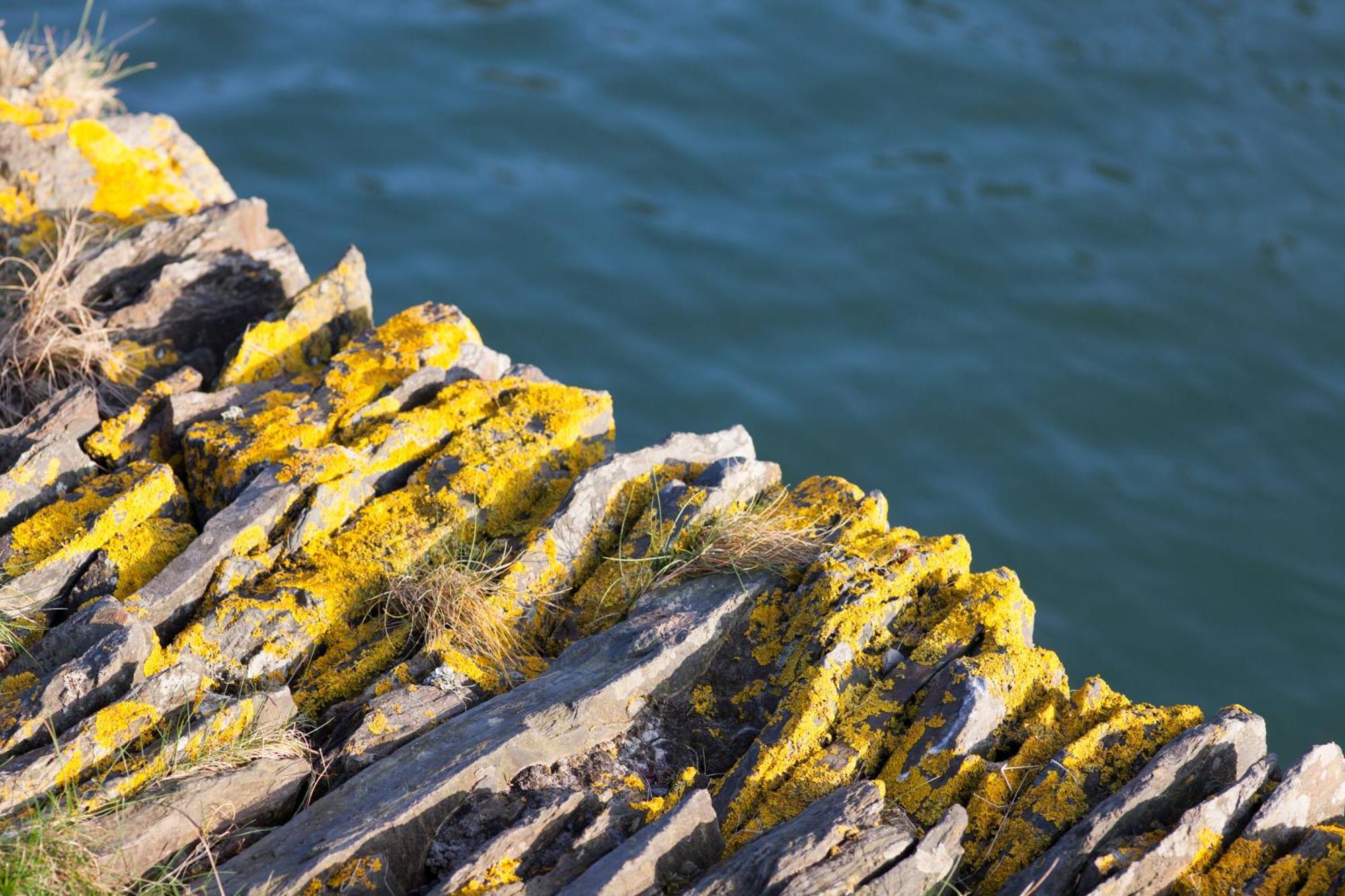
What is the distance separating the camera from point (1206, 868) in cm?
397

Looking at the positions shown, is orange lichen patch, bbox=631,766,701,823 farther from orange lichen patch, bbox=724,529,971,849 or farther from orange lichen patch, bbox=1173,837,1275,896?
orange lichen patch, bbox=1173,837,1275,896

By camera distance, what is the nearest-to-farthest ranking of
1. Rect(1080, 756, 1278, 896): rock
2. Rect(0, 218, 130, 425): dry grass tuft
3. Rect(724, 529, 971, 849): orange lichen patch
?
Rect(1080, 756, 1278, 896): rock
Rect(724, 529, 971, 849): orange lichen patch
Rect(0, 218, 130, 425): dry grass tuft

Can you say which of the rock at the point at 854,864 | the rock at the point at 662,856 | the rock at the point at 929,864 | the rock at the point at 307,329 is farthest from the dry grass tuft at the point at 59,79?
the rock at the point at 929,864

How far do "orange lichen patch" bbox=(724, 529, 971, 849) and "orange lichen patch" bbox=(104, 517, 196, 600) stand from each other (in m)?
2.46

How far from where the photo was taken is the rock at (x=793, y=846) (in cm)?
376

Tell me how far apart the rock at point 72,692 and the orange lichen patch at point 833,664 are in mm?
2228

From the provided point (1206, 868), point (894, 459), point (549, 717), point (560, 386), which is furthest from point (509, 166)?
point (1206, 868)

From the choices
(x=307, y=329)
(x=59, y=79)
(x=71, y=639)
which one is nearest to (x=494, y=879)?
(x=71, y=639)

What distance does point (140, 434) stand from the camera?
224 inches

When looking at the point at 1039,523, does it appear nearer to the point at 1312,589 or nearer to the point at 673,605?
the point at 1312,589

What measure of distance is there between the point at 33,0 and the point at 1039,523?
494 inches

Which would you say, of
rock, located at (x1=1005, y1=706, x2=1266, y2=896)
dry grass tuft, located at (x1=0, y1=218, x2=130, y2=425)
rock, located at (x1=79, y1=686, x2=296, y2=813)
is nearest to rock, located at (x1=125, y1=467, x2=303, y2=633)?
rock, located at (x1=79, y1=686, x2=296, y2=813)

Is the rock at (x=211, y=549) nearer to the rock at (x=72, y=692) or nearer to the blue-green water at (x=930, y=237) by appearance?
the rock at (x=72, y=692)

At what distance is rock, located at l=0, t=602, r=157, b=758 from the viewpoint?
415 centimetres
